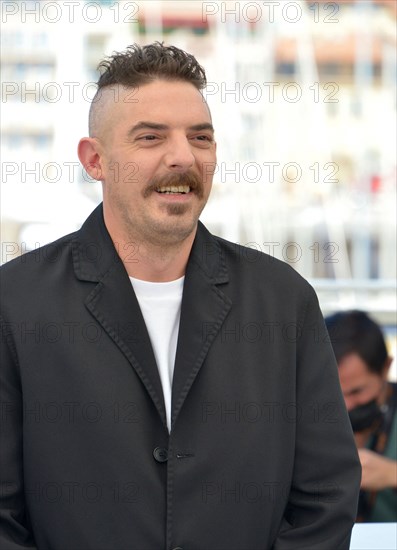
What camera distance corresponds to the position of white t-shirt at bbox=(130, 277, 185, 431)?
1.33 m

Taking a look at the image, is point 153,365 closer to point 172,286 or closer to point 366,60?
point 172,286

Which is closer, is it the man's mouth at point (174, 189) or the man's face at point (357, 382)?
the man's mouth at point (174, 189)

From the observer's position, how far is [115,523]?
4.14ft

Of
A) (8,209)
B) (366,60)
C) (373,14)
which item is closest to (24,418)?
(8,209)

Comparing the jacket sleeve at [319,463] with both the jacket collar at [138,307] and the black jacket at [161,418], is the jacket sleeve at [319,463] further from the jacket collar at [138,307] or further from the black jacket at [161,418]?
the jacket collar at [138,307]

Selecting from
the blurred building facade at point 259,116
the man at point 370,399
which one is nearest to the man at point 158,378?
the man at point 370,399

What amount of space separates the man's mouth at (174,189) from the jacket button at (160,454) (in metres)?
0.35

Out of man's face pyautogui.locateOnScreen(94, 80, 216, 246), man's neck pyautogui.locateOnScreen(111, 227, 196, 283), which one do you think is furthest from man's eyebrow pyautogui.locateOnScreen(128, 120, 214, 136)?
man's neck pyautogui.locateOnScreen(111, 227, 196, 283)

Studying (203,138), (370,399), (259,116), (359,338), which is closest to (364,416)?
(370,399)

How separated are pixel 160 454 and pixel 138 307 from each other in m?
0.20

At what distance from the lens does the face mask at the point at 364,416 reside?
2189mm

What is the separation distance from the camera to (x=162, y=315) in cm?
135

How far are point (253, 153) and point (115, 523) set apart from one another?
1414 centimetres

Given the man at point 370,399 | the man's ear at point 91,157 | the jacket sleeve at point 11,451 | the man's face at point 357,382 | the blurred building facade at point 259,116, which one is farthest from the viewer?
the blurred building facade at point 259,116
